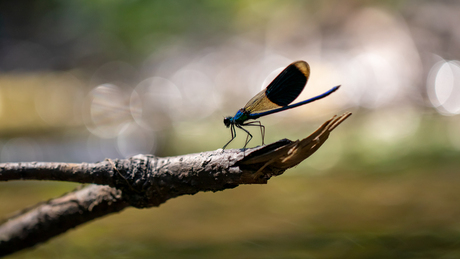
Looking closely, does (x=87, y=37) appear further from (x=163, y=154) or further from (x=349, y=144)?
(x=349, y=144)

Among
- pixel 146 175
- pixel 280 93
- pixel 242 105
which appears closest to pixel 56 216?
pixel 146 175

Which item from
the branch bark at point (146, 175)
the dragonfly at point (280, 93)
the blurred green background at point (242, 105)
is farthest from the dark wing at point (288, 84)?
the blurred green background at point (242, 105)

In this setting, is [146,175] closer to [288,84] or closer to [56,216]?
[56,216]

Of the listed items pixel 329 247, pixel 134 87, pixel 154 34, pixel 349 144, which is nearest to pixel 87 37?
pixel 154 34

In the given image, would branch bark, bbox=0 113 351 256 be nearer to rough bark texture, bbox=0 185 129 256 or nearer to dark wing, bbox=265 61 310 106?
rough bark texture, bbox=0 185 129 256

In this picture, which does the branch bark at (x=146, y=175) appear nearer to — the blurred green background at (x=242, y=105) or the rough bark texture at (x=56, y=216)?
the rough bark texture at (x=56, y=216)

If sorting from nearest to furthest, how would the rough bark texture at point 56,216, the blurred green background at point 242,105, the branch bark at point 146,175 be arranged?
the branch bark at point 146,175 → the rough bark texture at point 56,216 → the blurred green background at point 242,105

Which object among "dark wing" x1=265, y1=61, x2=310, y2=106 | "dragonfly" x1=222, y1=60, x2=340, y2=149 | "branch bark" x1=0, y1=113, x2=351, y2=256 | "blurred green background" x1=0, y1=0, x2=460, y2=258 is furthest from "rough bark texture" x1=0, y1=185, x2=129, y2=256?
"dark wing" x1=265, y1=61, x2=310, y2=106
